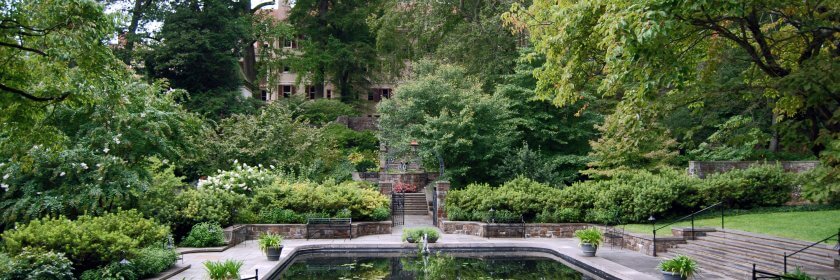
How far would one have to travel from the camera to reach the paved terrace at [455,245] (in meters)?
14.2

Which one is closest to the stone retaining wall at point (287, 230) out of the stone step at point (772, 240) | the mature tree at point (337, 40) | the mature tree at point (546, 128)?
the mature tree at point (546, 128)

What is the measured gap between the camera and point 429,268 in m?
16.4

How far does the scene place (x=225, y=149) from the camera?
26766 mm

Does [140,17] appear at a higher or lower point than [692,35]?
higher

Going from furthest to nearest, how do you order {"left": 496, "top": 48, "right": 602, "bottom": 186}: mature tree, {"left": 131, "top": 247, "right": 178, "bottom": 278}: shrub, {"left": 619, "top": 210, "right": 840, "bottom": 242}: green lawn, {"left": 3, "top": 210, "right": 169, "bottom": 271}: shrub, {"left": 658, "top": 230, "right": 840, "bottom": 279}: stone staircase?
{"left": 496, "top": 48, "right": 602, "bottom": 186}: mature tree, {"left": 619, "top": 210, "right": 840, "bottom": 242}: green lawn, {"left": 658, "top": 230, "right": 840, "bottom": 279}: stone staircase, {"left": 131, "top": 247, "right": 178, "bottom": 278}: shrub, {"left": 3, "top": 210, "right": 169, "bottom": 271}: shrub

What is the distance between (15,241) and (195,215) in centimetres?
690

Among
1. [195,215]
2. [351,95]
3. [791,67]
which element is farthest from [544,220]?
[351,95]

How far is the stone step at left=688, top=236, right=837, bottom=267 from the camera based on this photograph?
44.6 feet

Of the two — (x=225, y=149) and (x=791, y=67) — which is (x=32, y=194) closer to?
(x=225, y=149)

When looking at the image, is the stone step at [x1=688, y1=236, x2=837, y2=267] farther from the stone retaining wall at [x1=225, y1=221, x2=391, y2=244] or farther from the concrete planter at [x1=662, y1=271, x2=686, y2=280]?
the stone retaining wall at [x1=225, y1=221, x2=391, y2=244]

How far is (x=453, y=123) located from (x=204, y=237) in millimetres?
12909

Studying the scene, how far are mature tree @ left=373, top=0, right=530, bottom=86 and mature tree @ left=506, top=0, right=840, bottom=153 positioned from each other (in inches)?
689

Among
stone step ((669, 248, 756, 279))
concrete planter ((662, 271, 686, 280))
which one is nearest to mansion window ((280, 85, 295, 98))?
stone step ((669, 248, 756, 279))

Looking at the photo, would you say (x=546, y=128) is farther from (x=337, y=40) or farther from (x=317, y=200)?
(x=337, y=40)
